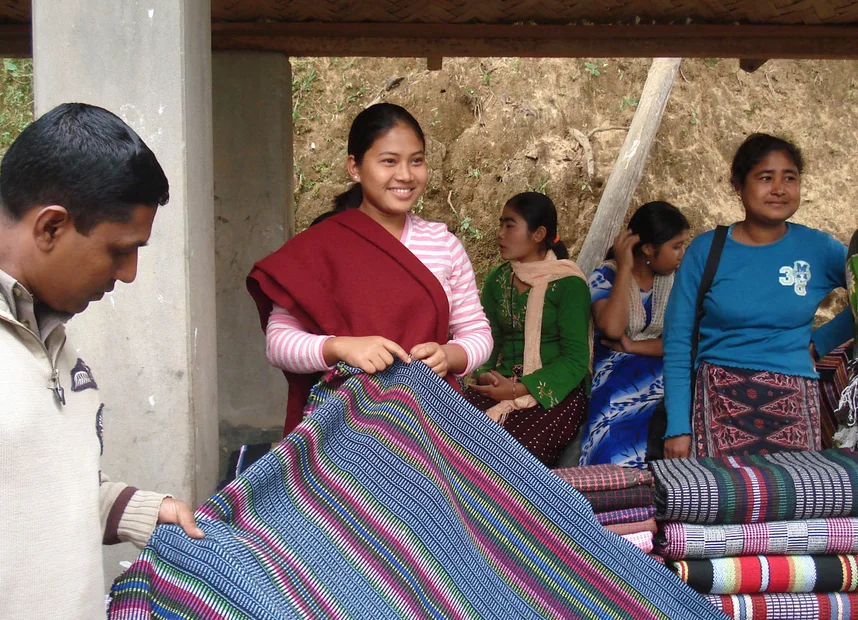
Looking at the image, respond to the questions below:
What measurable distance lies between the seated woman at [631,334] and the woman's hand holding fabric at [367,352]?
203cm

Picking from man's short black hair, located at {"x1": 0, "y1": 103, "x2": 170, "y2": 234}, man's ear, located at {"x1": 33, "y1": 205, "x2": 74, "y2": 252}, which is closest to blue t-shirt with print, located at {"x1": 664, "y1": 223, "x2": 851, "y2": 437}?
man's short black hair, located at {"x1": 0, "y1": 103, "x2": 170, "y2": 234}

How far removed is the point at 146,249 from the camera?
7.87 ft

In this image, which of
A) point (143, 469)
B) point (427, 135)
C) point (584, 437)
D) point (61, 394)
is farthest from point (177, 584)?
point (427, 135)

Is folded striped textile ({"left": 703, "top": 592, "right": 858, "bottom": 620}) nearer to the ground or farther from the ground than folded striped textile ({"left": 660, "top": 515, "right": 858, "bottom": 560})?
nearer to the ground

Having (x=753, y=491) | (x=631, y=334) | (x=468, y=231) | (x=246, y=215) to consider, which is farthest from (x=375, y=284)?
(x=468, y=231)

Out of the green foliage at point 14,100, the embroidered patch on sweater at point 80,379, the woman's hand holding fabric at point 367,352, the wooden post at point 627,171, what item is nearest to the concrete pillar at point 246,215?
the woman's hand holding fabric at point 367,352

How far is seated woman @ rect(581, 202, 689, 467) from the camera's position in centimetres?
402

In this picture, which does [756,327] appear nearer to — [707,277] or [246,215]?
[707,277]

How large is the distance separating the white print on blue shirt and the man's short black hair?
2.50m

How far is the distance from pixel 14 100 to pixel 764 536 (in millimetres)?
10097

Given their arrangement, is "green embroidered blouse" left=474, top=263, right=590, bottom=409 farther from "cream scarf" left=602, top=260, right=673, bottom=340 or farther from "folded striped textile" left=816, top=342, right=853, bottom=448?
"folded striped textile" left=816, top=342, right=853, bottom=448

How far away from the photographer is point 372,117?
8.48 ft

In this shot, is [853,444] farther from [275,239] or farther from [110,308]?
[275,239]

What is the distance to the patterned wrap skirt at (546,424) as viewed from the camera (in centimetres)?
392
